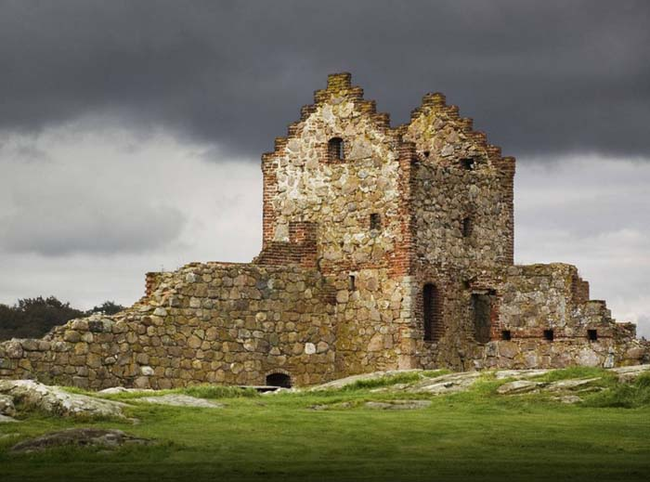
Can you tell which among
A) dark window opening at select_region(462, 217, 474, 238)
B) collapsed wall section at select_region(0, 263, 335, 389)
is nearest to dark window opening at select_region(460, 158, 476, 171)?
dark window opening at select_region(462, 217, 474, 238)

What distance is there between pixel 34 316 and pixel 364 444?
5124 cm

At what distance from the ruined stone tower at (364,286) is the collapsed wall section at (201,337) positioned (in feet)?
0.14

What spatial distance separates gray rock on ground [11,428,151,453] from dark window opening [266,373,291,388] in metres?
17.0

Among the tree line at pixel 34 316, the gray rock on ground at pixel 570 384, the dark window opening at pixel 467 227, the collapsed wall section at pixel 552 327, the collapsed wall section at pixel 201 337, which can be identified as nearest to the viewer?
the gray rock on ground at pixel 570 384

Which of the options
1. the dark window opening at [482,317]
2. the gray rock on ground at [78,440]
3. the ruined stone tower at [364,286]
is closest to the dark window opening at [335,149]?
the ruined stone tower at [364,286]

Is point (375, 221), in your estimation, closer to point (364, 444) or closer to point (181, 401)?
point (181, 401)

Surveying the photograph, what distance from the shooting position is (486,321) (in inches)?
1633

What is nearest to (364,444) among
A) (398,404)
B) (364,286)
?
(398,404)

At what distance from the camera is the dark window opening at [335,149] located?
40688mm

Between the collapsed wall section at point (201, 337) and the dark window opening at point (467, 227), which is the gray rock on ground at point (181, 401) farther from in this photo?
the dark window opening at point (467, 227)

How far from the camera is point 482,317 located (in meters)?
41.5

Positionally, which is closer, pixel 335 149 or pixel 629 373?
pixel 629 373

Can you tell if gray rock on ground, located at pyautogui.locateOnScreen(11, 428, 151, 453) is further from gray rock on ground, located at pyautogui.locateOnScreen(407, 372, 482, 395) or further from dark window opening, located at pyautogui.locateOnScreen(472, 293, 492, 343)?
dark window opening, located at pyautogui.locateOnScreen(472, 293, 492, 343)

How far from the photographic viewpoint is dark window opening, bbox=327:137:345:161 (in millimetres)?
40688
